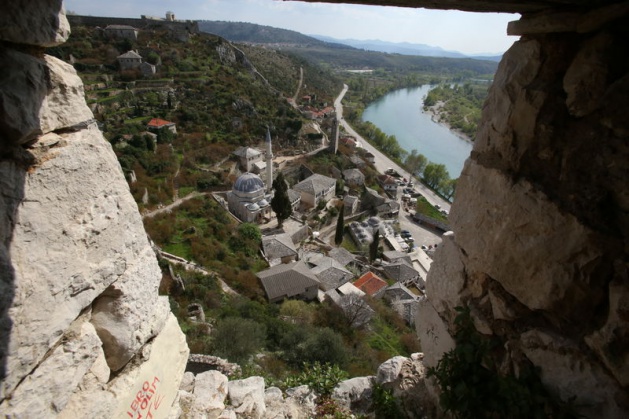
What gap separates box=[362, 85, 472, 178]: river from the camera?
61.4 meters

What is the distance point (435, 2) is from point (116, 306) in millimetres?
3172

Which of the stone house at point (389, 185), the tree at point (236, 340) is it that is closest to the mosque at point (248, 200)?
the tree at point (236, 340)

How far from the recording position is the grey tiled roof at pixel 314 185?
32219 mm

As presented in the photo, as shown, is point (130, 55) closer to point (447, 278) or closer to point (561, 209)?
point (447, 278)

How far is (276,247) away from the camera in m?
22.6

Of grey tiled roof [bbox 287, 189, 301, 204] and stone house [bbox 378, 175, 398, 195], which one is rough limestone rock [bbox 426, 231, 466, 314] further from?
stone house [bbox 378, 175, 398, 195]

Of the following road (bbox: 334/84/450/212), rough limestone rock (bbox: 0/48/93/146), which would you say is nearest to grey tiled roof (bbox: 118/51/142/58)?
road (bbox: 334/84/450/212)

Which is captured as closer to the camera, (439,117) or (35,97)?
(35,97)

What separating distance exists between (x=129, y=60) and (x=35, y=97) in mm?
46028

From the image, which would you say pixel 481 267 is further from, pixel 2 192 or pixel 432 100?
pixel 432 100

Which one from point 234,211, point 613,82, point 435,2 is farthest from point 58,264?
point 234,211

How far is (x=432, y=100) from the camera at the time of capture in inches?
4072

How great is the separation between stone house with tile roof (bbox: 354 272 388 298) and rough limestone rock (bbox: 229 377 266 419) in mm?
16171

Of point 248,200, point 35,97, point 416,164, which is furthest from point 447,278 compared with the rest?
point 416,164
